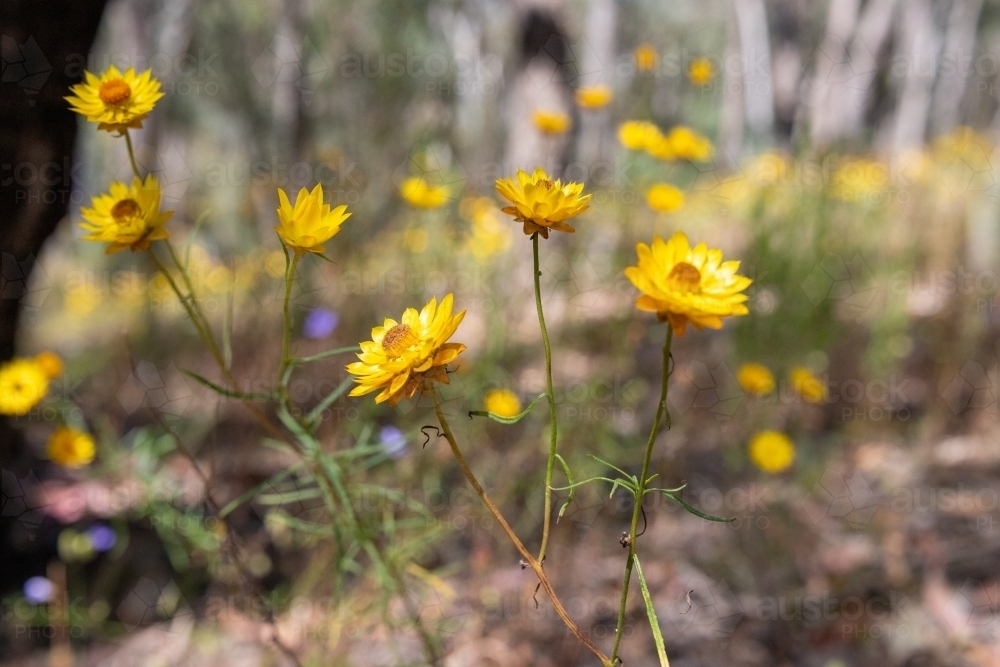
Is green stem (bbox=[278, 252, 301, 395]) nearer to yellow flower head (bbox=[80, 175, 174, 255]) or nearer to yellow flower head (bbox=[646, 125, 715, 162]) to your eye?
yellow flower head (bbox=[80, 175, 174, 255])

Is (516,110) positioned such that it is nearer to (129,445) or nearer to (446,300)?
(129,445)

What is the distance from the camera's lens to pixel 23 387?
1.45 metres

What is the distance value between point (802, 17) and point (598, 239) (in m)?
3.22

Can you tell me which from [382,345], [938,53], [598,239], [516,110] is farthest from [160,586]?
[938,53]

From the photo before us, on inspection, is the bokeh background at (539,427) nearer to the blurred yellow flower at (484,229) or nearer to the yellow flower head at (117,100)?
the blurred yellow flower at (484,229)

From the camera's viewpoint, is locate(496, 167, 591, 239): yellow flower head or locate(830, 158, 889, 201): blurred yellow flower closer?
locate(496, 167, 591, 239): yellow flower head

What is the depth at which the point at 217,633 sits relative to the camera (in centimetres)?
165

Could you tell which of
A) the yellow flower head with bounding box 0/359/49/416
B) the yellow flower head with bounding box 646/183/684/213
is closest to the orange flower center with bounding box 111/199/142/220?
the yellow flower head with bounding box 0/359/49/416

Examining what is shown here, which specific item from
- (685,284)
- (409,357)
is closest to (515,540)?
(409,357)

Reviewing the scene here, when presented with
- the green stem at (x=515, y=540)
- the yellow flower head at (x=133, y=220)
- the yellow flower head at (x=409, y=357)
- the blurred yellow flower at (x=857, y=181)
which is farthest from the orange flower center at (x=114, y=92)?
the blurred yellow flower at (x=857, y=181)

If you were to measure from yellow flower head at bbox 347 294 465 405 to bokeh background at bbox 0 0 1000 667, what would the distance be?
23 cm

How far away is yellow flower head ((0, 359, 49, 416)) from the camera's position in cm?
139

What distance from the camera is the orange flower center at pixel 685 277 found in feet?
2.13

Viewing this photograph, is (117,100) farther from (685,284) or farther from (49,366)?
(49,366)
